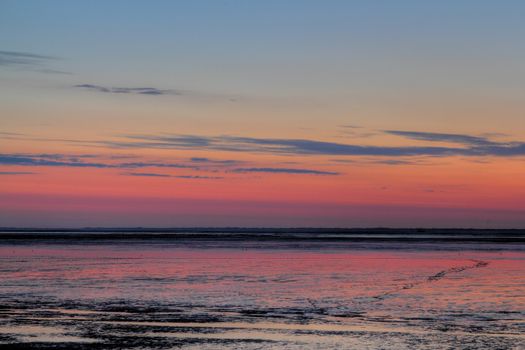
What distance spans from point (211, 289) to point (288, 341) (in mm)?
13154

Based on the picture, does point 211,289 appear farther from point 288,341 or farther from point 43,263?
point 43,263

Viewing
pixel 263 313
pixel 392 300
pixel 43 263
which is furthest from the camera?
pixel 43 263

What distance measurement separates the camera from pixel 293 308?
24.8 m

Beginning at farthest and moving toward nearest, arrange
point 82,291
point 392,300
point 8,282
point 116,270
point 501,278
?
point 116,270 < point 501,278 < point 8,282 < point 82,291 < point 392,300

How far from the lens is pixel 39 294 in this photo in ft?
93.8

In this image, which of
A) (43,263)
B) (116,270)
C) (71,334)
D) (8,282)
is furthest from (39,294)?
(43,263)

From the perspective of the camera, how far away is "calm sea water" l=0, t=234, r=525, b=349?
18.5m

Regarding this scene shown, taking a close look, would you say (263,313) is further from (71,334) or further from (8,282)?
(8,282)

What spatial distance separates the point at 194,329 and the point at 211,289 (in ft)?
35.7

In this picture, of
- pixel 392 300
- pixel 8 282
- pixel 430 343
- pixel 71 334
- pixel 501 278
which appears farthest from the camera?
pixel 501 278

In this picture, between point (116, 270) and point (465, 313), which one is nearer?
point (465, 313)

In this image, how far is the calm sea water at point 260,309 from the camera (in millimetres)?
18469

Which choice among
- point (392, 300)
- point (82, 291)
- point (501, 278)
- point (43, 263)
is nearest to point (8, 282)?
point (82, 291)

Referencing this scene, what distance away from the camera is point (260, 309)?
24453 mm
